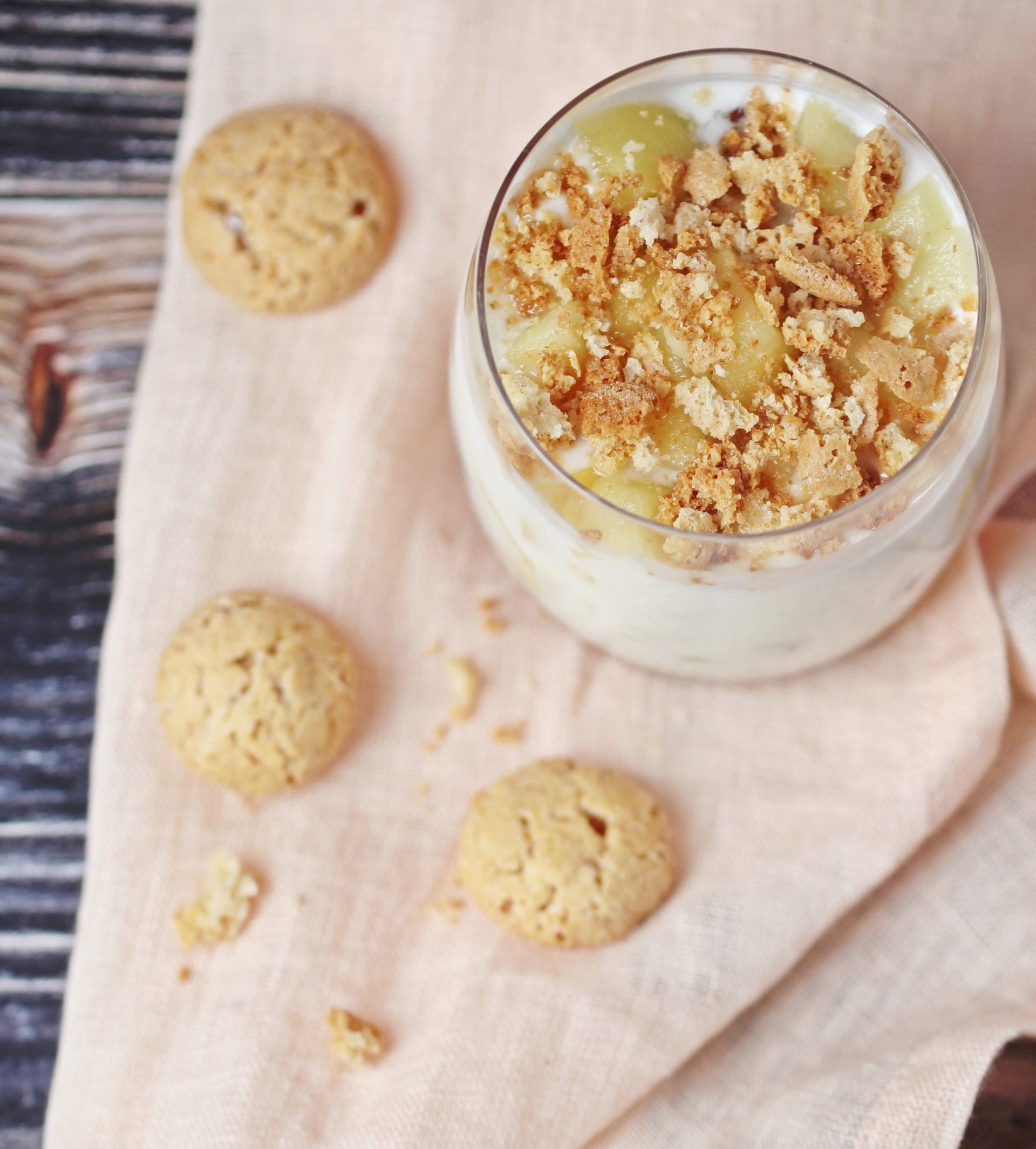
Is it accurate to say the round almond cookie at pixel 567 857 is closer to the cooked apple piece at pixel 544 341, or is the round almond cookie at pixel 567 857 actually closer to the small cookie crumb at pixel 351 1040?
the small cookie crumb at pixel 351 1040

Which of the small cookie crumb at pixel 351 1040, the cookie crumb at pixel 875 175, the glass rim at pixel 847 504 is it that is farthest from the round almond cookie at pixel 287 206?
the small cookie crumb at pixel 351 1040

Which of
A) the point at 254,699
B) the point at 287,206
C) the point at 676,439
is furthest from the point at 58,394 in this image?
the point at 676,439

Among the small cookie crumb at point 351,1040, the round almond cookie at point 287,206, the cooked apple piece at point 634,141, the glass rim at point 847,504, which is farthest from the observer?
the round almond cookie at point 287,206

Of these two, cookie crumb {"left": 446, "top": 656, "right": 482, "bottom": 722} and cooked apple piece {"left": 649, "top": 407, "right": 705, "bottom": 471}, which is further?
cookie crumb {"left": 446, "top": 656, "right": 482, "bottom": 722}

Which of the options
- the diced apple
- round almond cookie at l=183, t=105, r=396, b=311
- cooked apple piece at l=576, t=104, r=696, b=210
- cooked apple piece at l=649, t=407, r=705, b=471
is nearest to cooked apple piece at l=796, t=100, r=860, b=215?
the diced apple

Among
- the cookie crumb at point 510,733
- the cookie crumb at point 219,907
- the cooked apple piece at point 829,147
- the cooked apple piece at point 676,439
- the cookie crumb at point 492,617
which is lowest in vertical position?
the cookie crumb at point 219,907

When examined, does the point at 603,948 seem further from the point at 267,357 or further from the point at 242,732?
the point at 267,357

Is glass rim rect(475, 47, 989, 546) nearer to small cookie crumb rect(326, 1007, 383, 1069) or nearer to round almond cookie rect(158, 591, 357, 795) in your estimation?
round almond cookie rect(158, 591, 357, 795)

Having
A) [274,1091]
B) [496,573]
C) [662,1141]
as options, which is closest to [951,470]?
[496,573]
